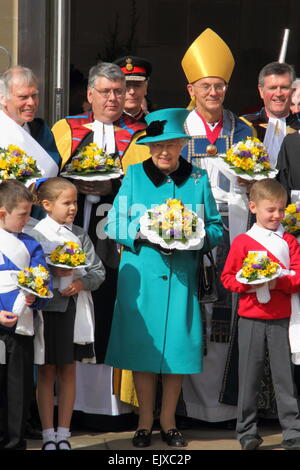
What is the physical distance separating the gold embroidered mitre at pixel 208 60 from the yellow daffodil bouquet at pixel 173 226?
1201mm

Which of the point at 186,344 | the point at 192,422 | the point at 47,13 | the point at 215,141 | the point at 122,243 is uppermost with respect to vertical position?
the point at 47,13

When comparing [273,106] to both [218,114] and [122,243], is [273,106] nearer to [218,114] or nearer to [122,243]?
[218,114]

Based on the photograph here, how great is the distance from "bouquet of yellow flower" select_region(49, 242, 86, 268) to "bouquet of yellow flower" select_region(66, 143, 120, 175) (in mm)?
657

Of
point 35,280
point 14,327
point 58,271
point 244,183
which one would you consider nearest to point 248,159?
point 244,183

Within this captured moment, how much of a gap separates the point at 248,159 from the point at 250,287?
0.77 metres

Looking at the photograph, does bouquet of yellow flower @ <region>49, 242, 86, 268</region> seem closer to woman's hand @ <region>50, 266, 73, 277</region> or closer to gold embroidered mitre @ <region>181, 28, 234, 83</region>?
woman's hand @ <region>50, 266, 73, 277</region>

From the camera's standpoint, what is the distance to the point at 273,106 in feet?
23.0

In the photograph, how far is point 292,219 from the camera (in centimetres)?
633

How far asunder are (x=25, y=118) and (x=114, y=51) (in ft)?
17.6

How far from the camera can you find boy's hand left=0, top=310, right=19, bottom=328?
18.0 ft

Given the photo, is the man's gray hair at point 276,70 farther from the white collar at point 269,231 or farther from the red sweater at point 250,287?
the red sweater at point 250,287

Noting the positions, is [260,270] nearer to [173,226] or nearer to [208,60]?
[173,226]
